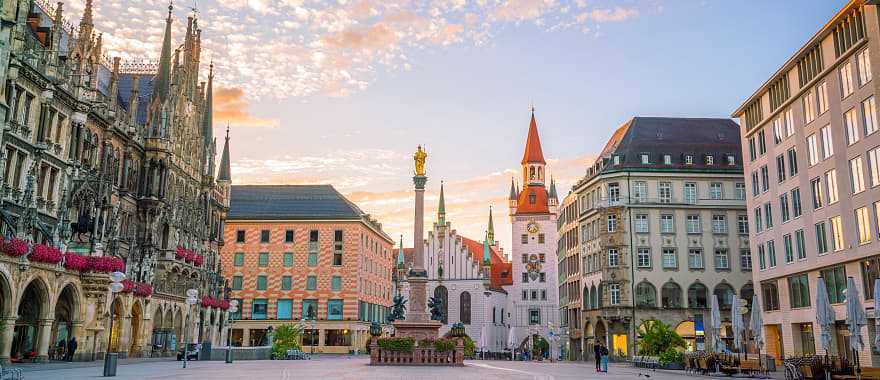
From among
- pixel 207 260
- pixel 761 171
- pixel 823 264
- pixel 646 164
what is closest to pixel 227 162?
pixel 207 260

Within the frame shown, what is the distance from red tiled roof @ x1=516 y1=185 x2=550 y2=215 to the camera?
375ft

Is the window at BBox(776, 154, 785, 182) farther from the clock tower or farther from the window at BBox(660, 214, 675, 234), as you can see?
the clock tower

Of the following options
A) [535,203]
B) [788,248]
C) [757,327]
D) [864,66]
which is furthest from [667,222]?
[535,203]

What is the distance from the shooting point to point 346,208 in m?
83.9

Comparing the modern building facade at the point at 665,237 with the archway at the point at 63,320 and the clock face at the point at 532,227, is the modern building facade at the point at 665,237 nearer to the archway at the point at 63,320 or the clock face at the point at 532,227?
the archway at the point at 63,320

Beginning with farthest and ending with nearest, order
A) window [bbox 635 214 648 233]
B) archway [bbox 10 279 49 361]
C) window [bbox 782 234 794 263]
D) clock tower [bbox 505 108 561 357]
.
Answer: clock tower [bbox 505 108 561 357], window [bbox 635 214 648 233], window [bbox 782 234 794 263], archway [bbox 10 279 49 361]

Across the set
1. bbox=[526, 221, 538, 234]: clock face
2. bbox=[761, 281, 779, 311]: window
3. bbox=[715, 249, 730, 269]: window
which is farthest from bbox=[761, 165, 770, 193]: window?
bbox=[526, 221, 538, 234]: clock face

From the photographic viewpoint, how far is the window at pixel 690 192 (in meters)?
65.3

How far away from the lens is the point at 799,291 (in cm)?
4538

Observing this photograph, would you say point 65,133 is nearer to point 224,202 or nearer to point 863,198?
point 224,202

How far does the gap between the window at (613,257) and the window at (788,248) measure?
18733 millimetres

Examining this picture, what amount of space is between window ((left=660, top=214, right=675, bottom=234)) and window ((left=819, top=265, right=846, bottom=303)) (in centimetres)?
2290

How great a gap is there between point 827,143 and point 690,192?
79.4 ft

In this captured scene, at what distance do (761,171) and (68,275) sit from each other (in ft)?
146
